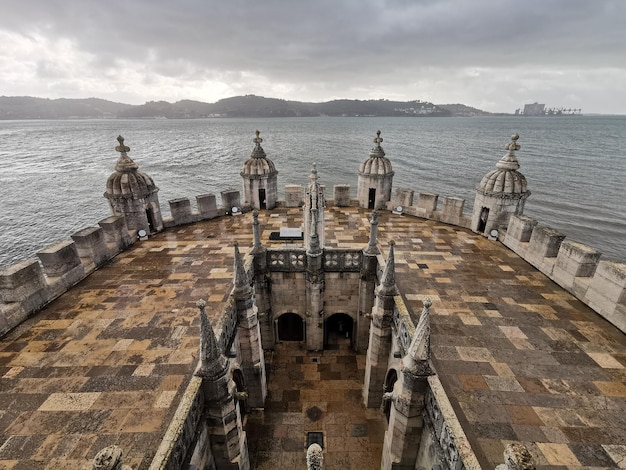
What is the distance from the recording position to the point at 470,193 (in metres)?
53.4

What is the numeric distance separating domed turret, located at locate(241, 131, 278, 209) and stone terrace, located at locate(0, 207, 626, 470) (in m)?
7.95

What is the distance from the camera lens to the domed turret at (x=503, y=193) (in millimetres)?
17297

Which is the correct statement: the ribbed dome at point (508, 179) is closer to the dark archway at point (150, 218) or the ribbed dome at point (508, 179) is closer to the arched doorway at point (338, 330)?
the arched doorway at point (338, 330)

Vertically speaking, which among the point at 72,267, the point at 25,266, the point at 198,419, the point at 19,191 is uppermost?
the point at 25,266

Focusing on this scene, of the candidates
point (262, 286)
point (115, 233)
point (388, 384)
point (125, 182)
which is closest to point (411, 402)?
point (388, 384)

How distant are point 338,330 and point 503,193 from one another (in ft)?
40.1

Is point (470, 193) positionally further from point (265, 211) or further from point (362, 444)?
point (362, 444)

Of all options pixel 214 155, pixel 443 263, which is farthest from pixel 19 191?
pixel 443 263

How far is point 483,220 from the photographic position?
1920 cm

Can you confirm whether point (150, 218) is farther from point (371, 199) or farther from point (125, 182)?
point (371, 199)

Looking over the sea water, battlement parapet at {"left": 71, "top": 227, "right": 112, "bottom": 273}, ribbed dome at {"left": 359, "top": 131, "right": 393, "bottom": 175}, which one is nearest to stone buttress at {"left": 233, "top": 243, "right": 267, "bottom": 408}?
battlement parapet at {"left": 71, "top": 227, "right": 112, "bottom": 273}

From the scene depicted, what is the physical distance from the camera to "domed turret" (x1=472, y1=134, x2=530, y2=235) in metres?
17.3

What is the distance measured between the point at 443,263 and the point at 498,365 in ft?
21.9

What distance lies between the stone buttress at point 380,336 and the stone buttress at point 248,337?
477cm
